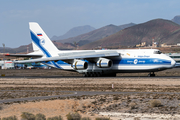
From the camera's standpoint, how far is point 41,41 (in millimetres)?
50812

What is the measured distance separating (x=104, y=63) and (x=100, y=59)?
153cm

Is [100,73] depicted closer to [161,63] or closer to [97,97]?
[161,63]

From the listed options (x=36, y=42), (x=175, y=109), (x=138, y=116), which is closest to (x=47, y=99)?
(x=138, y=116)

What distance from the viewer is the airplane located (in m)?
42.2

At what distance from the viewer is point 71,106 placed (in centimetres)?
1989

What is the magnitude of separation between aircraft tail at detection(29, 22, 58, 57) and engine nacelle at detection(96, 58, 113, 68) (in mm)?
9151

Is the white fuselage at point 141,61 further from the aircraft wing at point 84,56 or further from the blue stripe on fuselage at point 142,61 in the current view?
the aircraft wing at point 84,56

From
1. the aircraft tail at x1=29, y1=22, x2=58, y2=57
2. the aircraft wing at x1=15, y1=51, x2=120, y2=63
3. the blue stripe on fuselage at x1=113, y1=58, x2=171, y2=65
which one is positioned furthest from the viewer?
the aircraft tail at x1=29, y1=22, x2=58, y2=57

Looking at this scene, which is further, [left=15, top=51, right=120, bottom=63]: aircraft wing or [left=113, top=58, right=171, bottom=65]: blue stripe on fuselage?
[left=15, top=51, right=120, bottom=63]: aircraft wing

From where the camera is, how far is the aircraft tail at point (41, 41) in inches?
1988

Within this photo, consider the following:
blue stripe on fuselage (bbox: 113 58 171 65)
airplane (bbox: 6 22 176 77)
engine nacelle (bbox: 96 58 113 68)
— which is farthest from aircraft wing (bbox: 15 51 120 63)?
blue stripe on fuselage (bbox: 113 58 171 65)

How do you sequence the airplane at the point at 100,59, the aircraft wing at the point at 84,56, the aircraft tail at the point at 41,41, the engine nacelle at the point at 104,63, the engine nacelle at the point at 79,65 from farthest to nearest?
the aircraft tail at the point at 41,41 → the engine nacelle at the point at 79,65 → the aircraft wing at the point at 84,56 → the engine nacelle at the point at 104,63 → the airplane at the point at 100,59

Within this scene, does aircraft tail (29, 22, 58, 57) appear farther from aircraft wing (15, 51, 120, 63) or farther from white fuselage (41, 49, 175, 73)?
white fuselage (41, 49, 175, 73)

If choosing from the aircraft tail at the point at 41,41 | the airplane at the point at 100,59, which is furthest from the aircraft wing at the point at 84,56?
the aircraft tail at the point at 41,41
